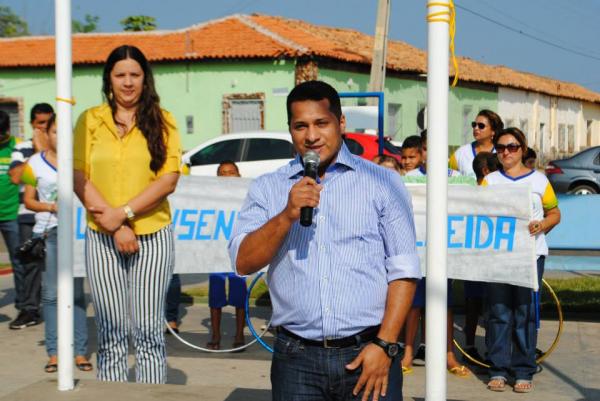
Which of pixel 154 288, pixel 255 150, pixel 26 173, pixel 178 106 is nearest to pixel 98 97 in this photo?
pixel 178 106

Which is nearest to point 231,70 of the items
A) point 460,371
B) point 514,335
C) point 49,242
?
point 49,242

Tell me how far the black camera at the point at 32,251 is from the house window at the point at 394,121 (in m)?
30.1

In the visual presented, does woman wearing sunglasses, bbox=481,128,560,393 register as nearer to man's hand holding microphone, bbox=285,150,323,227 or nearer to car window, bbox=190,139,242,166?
man's hand holding microphone, bbox=285,150,323,227

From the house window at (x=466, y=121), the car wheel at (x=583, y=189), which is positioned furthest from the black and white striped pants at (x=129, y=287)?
the house window at (x=466, y=121)

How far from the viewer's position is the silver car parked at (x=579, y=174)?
81.0 ft

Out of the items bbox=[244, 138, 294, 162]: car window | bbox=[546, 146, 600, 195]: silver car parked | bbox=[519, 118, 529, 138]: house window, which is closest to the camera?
bbox=[244, 138, 294, 162]: car window

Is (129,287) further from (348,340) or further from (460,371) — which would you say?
(460,371)

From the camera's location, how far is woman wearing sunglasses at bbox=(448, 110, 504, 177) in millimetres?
8805

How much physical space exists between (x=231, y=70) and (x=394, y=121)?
804 centimetres

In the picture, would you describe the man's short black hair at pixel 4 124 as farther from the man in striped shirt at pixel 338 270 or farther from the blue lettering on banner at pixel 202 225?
the man in striped shirt at pixel 338 270

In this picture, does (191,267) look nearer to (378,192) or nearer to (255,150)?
(378,192)

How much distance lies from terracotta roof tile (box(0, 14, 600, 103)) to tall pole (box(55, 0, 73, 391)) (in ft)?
86.7

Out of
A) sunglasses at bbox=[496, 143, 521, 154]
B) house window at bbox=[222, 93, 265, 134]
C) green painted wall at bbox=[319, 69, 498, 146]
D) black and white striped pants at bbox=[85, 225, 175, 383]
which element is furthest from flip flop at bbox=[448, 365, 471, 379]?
house window at bbox=[222, 93, 265, 134]

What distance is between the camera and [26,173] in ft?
27.1
